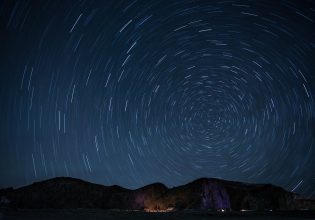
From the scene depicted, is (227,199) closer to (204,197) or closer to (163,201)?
(204,197)

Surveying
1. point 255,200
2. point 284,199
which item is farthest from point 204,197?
point 284,199

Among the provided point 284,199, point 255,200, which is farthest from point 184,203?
point 284,199

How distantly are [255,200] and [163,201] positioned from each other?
4917 cm

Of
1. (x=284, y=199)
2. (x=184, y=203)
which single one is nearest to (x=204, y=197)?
(x=184, y=203)

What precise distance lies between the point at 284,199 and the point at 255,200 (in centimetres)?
Result: 1719

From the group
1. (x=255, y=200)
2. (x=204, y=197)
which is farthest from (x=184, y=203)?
(x=255, y=200)

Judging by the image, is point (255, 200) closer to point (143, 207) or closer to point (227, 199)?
point (227, 199)

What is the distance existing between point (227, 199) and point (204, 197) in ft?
39.7

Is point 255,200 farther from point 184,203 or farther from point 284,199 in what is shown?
point 184,203

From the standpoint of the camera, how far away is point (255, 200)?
196 metres

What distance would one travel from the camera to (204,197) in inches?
7662

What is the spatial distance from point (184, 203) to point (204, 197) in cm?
1127

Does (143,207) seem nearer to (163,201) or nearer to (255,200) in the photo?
(163,201)

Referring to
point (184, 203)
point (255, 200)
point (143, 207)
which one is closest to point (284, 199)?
point (255, 200)
